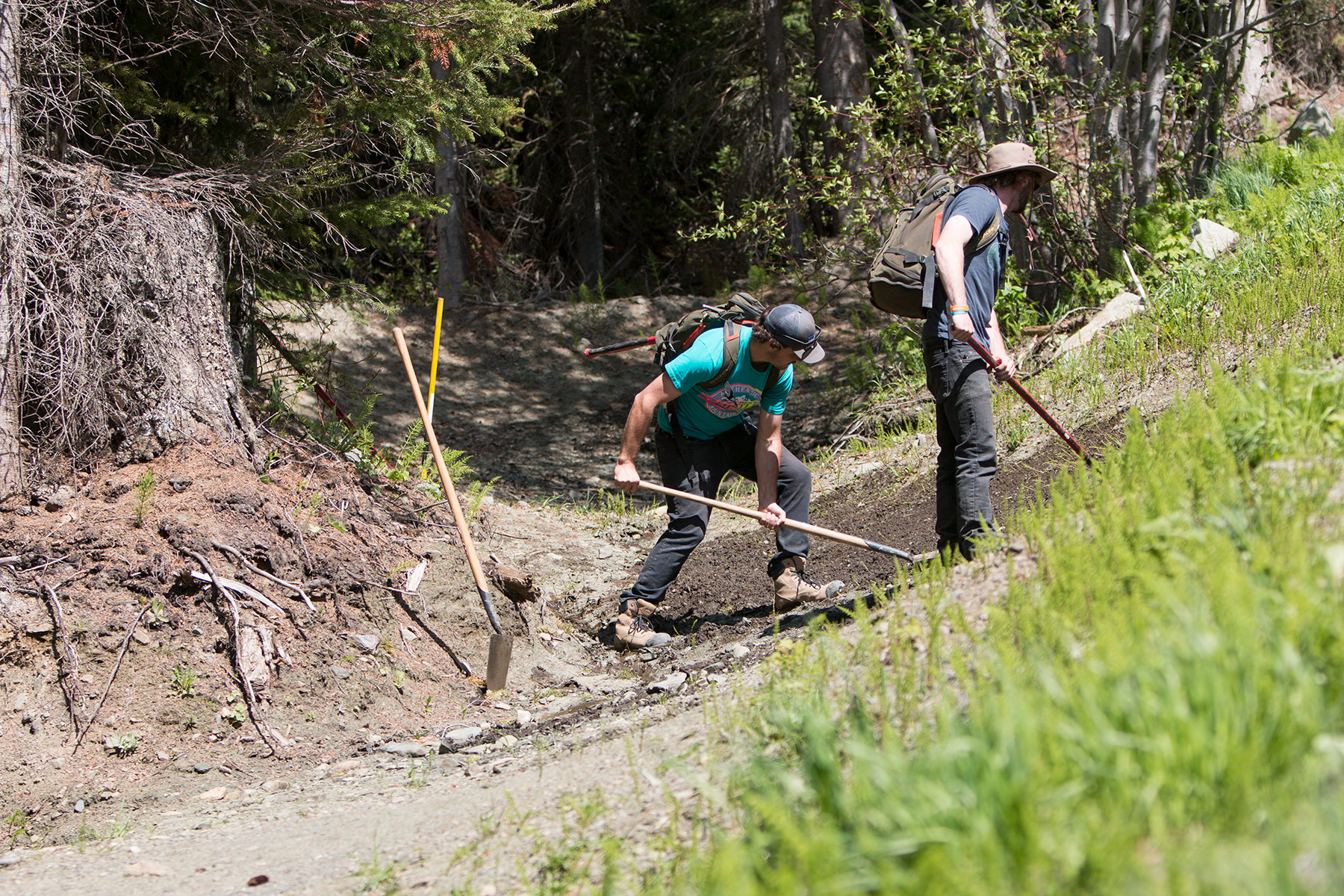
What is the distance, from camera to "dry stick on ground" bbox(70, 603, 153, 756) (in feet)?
14.1

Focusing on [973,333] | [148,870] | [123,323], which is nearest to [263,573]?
[123,323]

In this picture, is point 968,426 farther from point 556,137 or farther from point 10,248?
point 556,137

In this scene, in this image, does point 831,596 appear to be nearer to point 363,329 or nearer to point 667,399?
point 667,399

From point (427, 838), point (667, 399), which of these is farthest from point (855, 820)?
point (667, 399)

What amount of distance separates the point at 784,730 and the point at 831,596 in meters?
2.67

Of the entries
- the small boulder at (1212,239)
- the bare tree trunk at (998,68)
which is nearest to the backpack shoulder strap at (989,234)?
the small boulder at (1212,239)

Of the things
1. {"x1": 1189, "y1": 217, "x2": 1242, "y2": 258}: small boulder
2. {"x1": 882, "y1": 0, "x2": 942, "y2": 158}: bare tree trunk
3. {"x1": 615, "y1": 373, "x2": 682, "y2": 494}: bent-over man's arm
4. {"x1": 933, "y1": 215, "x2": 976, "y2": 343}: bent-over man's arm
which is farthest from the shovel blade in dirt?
{"x1": 1189, "y1": 217, "x2": 1242, "y2": 258}: small boulder

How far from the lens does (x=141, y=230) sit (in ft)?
18.1

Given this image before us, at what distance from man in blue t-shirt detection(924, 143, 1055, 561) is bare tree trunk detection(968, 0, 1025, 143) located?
499 cm

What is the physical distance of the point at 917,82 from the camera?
958cm

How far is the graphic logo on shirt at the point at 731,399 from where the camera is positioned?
5227mm

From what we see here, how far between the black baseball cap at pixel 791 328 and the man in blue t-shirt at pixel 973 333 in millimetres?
550

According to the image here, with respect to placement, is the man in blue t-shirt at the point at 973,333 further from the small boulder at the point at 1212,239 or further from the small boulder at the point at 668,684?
the small boulder at the point at 1212,239

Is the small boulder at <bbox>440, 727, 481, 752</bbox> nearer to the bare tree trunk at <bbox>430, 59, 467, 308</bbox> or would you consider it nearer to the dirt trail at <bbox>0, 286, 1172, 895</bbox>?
the dirt trail at <bbox>0, 286, 1172, 895</bbox>
